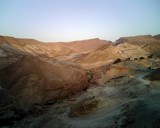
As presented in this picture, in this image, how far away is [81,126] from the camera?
7.80 m

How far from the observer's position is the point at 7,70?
1324 centimetres

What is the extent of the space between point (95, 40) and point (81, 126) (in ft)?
194

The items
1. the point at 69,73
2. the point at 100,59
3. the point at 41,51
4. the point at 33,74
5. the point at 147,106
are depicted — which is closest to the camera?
the point at 147,106

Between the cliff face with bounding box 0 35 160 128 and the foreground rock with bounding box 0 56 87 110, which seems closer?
the cliff face with bounding box 0 35 160 128

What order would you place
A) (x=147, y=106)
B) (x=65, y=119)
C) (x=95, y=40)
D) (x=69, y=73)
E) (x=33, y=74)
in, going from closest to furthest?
(x=147, y=106) < (x=65, y=119) < (x=33, y=74) < (x=69, y=73) < (x=95, y=40)

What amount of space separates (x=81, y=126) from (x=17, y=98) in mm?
4769

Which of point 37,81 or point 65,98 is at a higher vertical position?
point 37,81

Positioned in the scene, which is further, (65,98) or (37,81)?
(65,98)

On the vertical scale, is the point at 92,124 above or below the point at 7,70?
below

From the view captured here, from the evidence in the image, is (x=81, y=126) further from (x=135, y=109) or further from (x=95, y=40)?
(x=95, y=40)

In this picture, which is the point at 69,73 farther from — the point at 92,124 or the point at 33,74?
the point at 92,124

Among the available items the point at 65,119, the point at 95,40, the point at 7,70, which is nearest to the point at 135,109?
the point at 65,119

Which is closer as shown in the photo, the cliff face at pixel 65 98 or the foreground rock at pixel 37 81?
the cliff face at pixel 65 98

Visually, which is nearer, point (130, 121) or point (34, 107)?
point (130, 121)
